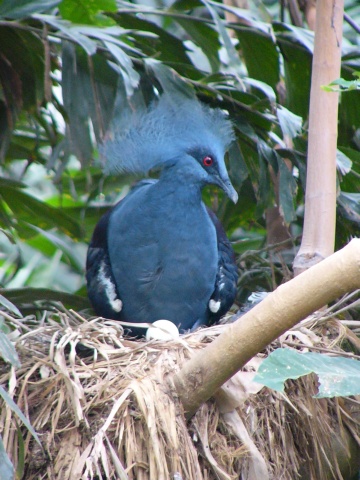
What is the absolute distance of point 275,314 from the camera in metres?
1.72

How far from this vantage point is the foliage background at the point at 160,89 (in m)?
2.72

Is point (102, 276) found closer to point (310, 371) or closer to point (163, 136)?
point (163, 136)

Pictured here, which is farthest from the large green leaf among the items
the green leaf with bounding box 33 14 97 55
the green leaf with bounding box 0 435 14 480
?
the green leaf with bounding box 0 435 14 480

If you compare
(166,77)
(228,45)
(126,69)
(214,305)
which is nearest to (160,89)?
(166,77)

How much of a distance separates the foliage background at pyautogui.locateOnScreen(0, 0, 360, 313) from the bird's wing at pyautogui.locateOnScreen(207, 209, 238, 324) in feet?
0.60

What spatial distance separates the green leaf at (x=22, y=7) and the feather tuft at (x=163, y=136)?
22.1 inches

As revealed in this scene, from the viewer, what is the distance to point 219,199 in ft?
13.3

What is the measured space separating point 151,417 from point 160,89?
1.49 m

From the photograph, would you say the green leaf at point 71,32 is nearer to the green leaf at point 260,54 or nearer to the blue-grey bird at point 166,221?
the blue-grey bird at point 166,221

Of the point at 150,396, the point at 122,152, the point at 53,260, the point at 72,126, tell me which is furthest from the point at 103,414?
the point at 53,260

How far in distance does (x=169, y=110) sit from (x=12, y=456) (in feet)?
5.12

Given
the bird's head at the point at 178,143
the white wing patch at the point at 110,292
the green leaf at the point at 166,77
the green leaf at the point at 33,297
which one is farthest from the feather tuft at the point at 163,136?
the green leaf at the point at 33,297

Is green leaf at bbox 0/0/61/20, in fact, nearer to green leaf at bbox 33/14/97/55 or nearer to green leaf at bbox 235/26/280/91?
green leaf at bbox 33/14/97/55

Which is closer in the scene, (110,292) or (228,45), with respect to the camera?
(228,45)
